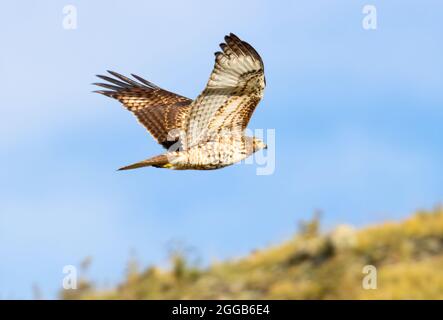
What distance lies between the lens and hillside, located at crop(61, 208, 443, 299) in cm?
2292

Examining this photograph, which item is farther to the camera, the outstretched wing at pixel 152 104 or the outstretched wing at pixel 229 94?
the outstretched wing at pixel 152 104

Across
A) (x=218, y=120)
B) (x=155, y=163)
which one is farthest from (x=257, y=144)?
(x=155, y=163)

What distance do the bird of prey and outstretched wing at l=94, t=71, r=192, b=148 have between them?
0.01m

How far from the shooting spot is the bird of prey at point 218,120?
1048cm

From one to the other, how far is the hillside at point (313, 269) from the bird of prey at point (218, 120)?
10.6m

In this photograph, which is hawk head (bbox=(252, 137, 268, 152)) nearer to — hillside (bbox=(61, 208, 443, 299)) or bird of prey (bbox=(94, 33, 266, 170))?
bird of prey (bbox=(94, 33, 266, 170))

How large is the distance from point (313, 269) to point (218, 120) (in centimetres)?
1376

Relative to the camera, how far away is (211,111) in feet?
36.2

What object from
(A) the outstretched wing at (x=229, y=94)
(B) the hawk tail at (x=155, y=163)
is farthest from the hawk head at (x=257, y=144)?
(B) the hawk tail at (x=155, y=163)

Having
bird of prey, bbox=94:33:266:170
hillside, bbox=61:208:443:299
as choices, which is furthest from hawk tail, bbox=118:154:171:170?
hillside, bbox=61:208:443:299

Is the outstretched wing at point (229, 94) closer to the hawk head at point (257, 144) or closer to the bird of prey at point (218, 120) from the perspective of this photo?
the bird of prey at point (218, 120)

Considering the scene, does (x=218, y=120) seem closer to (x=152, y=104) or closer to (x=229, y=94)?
(x=229, y=94)
